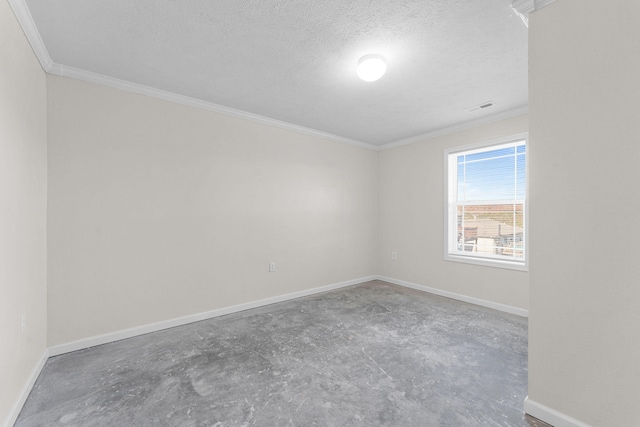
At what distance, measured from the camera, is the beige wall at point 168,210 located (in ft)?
8.08

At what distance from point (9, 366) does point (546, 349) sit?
317cm

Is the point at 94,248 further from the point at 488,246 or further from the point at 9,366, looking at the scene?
the point at 488,246

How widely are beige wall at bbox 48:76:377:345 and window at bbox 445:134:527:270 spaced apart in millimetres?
1965

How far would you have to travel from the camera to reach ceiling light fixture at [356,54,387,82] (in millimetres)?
2256

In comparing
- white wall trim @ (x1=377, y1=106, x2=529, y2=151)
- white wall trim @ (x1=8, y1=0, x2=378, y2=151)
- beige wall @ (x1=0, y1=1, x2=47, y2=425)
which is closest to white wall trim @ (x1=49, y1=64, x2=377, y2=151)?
white wall trim @ (x1=8, y1=0, x2=378, y2=151)

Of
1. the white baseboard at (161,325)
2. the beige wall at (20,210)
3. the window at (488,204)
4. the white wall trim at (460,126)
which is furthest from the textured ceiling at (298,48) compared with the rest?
the white baseboard at (161,325)

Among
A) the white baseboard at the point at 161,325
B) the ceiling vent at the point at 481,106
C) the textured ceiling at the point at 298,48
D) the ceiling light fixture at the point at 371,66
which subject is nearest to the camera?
the textured ceiling at the point at 298,48

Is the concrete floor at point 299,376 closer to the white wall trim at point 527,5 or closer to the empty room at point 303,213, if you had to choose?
the empty room at point 303,213

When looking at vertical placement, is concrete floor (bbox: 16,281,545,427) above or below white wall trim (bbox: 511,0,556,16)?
below

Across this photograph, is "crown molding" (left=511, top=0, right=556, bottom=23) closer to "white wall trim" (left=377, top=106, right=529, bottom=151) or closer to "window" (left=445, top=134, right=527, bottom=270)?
"white wall trim" (left=377, top=106, right=529, bottom=151)

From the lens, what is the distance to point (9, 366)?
1.60m

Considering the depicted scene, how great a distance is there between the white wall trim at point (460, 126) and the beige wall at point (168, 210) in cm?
129

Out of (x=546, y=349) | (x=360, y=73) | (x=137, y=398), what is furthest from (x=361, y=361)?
(x=360, y=73)

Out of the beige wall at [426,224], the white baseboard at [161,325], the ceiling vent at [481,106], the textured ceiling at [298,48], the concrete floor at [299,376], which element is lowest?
the concrete floor at [299,376]
